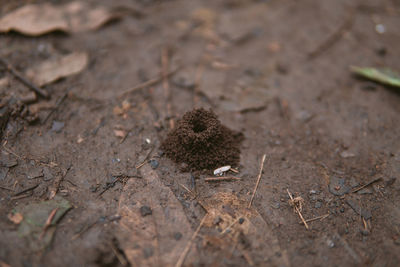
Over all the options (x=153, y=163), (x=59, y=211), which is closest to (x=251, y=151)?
(x=153, y=163)

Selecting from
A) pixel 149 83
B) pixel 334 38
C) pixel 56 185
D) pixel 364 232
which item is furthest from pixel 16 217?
pixel 334 38

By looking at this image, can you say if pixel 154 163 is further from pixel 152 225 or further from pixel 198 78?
pixel 198 78

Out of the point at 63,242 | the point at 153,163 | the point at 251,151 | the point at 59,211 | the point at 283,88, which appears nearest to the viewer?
the point at 63,242

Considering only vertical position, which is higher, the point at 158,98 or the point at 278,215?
the point at 158,98

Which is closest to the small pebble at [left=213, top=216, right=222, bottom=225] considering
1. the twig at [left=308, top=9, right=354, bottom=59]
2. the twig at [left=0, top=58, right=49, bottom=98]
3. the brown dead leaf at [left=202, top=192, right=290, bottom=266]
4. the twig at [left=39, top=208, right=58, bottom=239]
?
the brown dead leaf at [left=202, top=192, right=290, bottom=266]

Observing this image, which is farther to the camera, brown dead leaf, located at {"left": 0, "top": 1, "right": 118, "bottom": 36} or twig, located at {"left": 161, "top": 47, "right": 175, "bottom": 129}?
brown dead leaf, located at {"left": 0, "top": 1, "right": 118, "bottom": 36}

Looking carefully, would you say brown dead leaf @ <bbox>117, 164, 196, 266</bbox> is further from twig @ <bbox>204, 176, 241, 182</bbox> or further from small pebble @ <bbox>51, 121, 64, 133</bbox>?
small pebble @ <bbox>51, 121, 64, 133</bbox>

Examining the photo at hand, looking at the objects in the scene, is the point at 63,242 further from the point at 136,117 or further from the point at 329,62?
the point at 329,62
